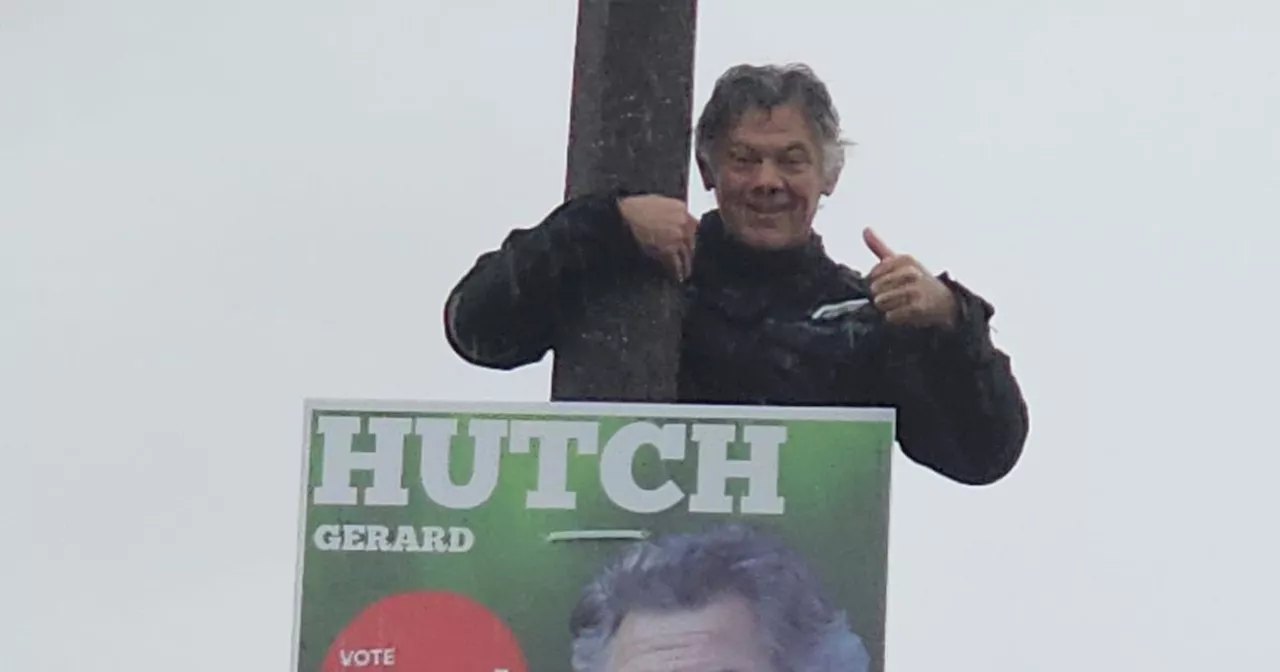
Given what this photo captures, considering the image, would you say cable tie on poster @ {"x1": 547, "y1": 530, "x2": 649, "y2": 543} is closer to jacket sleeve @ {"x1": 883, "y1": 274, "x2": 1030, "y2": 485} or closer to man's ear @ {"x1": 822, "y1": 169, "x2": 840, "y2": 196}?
jacket sleeve @ {"x1": 883, "y1": 274, "x2": 1030, "y2": 485}

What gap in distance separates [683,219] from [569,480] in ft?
2.63

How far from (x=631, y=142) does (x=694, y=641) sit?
54.1 inches

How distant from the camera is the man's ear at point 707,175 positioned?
7029 millimetres

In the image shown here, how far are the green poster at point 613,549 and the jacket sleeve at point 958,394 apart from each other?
0.24m

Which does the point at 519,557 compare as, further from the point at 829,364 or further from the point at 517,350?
the point at 829,364

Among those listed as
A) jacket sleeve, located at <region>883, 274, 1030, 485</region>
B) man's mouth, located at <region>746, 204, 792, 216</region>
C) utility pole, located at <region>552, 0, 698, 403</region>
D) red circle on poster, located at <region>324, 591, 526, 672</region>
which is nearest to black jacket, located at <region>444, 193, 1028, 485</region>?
jacket sleeve, located at <region>883, 274, 1030, 485</region>

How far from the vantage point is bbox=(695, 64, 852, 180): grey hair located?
700 centimetres

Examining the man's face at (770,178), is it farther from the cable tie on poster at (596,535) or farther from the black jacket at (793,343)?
the cable tie on poster at (596,535)

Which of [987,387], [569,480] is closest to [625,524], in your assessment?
[569,480]

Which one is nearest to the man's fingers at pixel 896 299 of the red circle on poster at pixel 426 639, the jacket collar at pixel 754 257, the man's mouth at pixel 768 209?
the jacket collar at pixel 754 257

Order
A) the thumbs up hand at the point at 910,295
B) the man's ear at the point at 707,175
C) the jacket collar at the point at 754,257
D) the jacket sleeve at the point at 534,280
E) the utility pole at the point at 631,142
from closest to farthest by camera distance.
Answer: the utility pole at the point at 631,142 → the jacket sleeve at the point at 534,280 → the thumbs up hand at the point at 910,295 → the jacket collar at the point at 754,257 → the man's ear at the point at 707,175

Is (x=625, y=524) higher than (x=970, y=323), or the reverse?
(x=970, y=323)

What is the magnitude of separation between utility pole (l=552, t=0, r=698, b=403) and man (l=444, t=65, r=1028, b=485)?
0.13 metres

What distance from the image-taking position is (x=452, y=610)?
6625 millimetres
